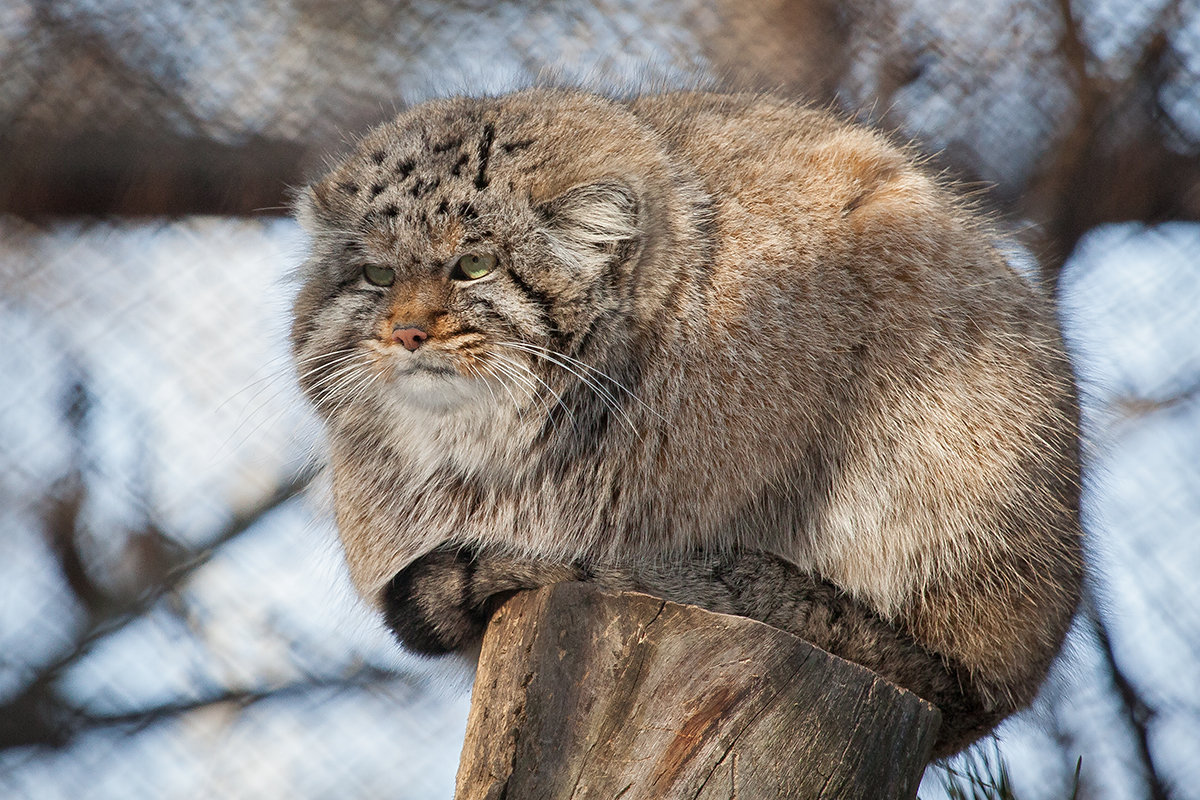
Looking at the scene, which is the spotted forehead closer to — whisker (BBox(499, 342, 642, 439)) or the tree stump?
whisker (BBox(499, 342, 642, 439))

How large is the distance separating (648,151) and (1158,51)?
2305 mm

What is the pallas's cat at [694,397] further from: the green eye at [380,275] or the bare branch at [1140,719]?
the bare branch at [1140,719]

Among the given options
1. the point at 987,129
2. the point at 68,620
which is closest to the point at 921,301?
the point at 987,129

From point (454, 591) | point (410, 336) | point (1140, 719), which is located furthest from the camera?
point (1140, 719)

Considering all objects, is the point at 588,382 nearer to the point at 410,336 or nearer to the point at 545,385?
the point at 545,385

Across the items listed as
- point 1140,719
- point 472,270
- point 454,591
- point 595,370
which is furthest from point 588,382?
point 1140,719

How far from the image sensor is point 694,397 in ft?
8.26

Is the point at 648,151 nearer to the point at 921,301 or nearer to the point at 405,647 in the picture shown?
the point at 921,301

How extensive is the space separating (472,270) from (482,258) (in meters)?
0.04

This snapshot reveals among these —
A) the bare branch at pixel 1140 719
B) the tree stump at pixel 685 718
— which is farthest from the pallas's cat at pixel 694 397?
the bare branch at pixel 1140 719

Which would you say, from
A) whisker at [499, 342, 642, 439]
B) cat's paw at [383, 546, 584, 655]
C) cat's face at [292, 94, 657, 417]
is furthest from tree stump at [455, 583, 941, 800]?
cat's face at [292, 94, 657, 417]

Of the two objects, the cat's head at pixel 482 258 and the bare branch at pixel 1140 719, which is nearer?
the cat's head at pixel 482 258

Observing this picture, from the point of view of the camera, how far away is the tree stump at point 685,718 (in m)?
1.94

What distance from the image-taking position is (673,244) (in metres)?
2.60
